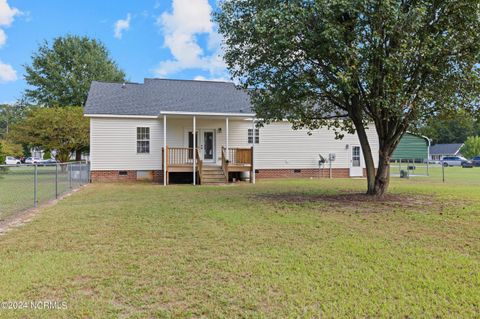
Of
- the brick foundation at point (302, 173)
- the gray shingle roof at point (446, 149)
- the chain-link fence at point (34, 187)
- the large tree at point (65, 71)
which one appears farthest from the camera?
the gray shingle roof at point (446, 149)

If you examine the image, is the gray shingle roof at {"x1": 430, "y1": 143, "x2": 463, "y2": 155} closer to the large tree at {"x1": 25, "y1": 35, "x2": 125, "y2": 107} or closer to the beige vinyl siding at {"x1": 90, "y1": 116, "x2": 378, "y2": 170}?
the beige vinyl siding at {"x1": 90, "y1": 116, "x2": 378, "y2": 170}

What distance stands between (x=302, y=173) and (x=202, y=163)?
19.8 ft

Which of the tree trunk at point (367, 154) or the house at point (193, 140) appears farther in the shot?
the house at point (193, 140)

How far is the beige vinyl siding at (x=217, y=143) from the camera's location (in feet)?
53.2

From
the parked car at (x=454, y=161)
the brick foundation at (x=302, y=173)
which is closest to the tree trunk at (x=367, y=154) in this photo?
the brick foundation at (x=302, y=173)

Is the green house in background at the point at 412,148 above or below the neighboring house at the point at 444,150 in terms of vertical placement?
below

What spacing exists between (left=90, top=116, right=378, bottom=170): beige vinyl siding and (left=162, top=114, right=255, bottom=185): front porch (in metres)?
0.05

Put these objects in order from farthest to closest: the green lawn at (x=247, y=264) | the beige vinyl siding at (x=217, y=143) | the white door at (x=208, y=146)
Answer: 1. the white door at (x=208, y=146)
2. the beige vinyl siding at (x=217, y=143)
3. the green lawn at (x=247, y=264)

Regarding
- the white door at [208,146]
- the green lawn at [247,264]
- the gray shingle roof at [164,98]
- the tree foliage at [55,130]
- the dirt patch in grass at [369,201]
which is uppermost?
the gray shingle roof at [164,98]

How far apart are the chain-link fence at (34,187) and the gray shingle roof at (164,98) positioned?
3.38 m

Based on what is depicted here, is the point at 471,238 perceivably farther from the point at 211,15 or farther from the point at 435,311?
the point at 211,15

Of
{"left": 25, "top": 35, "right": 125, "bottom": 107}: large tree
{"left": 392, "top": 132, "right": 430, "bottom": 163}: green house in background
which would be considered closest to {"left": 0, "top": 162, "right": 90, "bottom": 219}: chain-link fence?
{"left": 25, "top": 35, "right": 125, "bottom": 107}: large tree

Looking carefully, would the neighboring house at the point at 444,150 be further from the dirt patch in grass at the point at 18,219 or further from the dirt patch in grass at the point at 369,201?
the dirt patch in grass at the point at 18,219

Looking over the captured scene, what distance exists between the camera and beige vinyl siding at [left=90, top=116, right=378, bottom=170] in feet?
53.2
